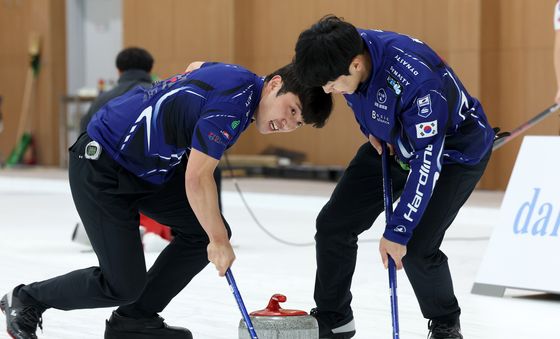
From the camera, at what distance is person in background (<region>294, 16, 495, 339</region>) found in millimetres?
3484

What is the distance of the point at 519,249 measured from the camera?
19.3 feet

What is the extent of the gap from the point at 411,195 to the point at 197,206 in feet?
2.48

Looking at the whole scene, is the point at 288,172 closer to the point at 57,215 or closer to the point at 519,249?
the point at 57,215

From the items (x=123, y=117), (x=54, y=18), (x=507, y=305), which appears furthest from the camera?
(x=54, y=18)

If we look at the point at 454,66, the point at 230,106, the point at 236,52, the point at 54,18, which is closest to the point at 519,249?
the point at 230,106

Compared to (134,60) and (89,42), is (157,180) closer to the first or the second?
(134,60)

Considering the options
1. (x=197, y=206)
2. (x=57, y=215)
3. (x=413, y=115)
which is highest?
(x=413, y=115)

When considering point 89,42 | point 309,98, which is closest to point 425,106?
point 309,98

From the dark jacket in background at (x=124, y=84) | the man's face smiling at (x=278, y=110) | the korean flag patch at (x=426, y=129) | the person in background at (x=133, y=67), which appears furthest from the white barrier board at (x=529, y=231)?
the person in background at (x=133, y=67)

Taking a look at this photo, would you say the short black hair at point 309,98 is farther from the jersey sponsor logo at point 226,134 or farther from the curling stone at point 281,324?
the curling stone at point 281,324

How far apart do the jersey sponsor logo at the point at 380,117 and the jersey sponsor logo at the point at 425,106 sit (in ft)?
0.69

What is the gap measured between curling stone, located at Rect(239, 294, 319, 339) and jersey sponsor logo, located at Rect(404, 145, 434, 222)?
515 mm

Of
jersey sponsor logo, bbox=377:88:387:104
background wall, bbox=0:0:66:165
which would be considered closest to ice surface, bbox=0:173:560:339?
jersey sponsor logo, bbox=377:88:387:104

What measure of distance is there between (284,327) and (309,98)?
80cm
